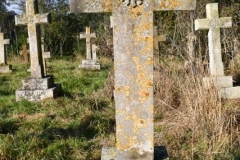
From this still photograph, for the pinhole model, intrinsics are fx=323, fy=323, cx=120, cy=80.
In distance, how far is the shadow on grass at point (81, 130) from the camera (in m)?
4.50

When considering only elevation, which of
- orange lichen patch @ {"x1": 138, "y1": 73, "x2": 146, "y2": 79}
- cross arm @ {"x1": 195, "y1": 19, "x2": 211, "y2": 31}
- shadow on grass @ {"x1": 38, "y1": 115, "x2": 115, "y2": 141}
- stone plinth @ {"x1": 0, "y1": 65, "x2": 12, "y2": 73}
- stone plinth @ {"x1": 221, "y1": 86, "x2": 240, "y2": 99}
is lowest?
shadow on grass @ {"x1": 38, "y1": 115, "x2": 115, "y2": 141}

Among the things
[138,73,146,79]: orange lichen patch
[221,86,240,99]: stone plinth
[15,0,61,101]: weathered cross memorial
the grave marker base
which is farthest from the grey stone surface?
[138,73,146,79]: orange lichen patch

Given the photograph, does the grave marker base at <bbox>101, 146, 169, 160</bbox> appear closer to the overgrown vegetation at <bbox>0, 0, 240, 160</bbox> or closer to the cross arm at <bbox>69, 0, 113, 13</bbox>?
the overgrown vegetation at <bbox>0, 0, 240, 160</bbox>

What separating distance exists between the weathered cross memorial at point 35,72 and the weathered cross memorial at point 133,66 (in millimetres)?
4759

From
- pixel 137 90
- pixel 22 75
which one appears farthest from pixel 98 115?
pixel 22 75

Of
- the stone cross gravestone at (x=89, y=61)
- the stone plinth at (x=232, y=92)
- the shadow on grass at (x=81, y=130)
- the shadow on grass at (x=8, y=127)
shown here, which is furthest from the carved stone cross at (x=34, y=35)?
the stone cross gravestone at (x=89, y=61)

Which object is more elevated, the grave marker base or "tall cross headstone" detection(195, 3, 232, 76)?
"tall cross headstone" detection(195, 3, 232, 76)

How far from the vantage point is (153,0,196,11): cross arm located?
233 centimetres

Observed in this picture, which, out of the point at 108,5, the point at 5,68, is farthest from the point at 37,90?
the point at 5,68

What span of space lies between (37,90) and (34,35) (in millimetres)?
1279

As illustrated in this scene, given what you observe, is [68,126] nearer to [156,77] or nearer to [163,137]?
[163,137]

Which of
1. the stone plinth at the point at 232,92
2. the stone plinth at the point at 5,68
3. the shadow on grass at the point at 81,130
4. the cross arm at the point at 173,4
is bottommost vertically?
the shadow on grass at the point at 81,130

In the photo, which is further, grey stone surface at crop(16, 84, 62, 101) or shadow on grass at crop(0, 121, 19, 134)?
grey stone surface at crop(16, 84, 62, 101)

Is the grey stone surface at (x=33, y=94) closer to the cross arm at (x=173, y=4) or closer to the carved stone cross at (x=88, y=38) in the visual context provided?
the cross arm at (x=173, y=4)
